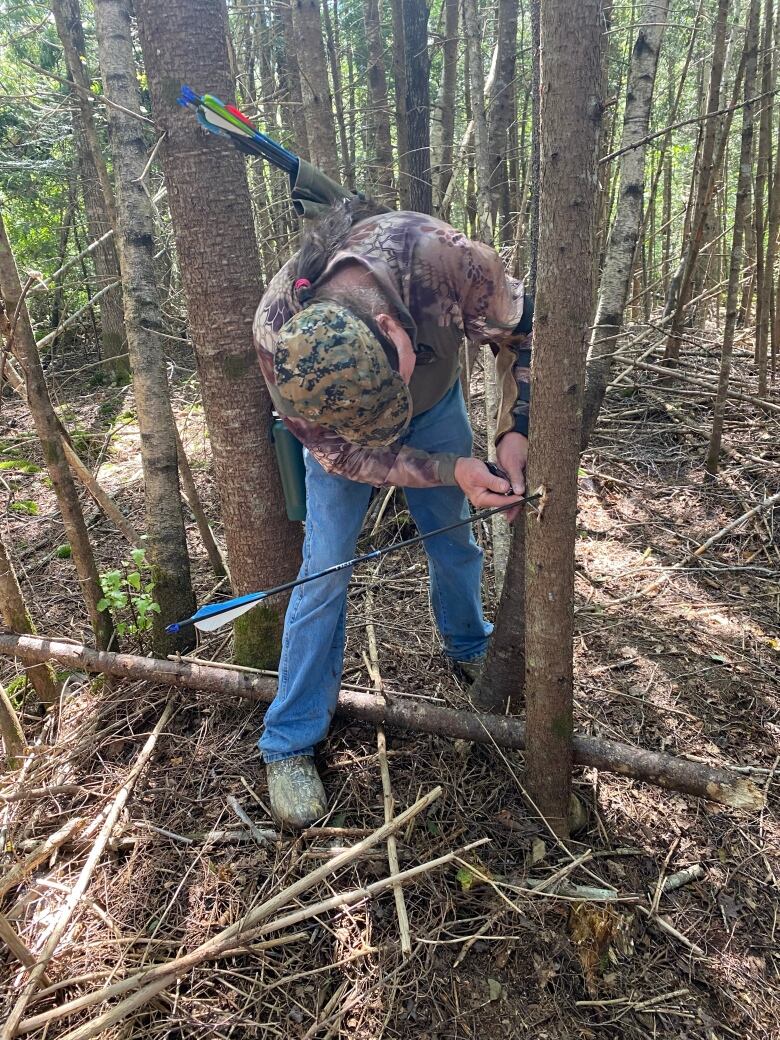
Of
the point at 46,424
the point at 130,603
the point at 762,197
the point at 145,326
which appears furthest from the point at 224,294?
the point at 762,197

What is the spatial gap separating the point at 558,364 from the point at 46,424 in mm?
2096

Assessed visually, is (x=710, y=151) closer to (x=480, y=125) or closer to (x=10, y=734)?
(x=480, y=125)

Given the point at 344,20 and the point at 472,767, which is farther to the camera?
the point at 344,20

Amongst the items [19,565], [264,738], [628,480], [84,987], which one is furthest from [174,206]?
[628,480]

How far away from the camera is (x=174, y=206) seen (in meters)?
2.28

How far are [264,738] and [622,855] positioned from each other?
1.20 m

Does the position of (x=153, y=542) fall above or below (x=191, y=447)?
above

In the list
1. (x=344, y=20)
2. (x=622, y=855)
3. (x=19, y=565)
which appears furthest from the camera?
(x=344, y=20)

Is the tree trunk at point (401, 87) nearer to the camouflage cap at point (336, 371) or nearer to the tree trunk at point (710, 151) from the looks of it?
the tree trunk at point (710, 151)

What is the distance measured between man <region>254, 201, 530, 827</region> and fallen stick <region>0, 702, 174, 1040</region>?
476 mm

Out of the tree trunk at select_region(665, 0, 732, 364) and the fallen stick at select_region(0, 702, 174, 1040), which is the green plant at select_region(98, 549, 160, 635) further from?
the tree trunk at select_region(665, 0, 732, 364)

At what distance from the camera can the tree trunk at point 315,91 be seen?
3.69 m

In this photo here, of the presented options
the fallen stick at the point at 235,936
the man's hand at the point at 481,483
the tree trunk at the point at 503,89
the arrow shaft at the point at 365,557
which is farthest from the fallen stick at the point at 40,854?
the tree trunk at the point at 503,89

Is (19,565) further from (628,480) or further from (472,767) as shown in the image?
(628,480)
